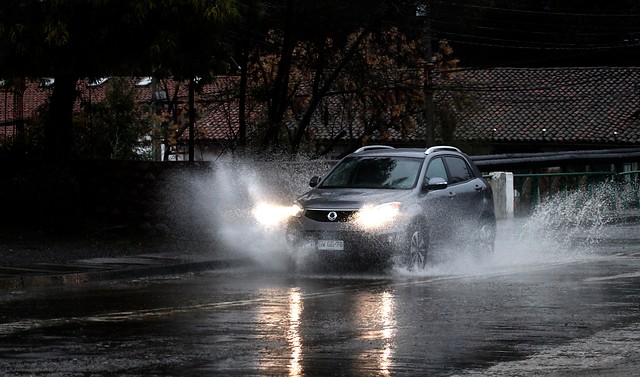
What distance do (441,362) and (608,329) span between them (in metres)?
2.55

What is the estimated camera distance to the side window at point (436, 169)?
2020cm

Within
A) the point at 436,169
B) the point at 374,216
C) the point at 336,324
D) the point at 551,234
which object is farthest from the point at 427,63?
the point at 336,324

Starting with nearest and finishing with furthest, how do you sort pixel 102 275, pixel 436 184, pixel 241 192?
pixel 102 275
pixel 436 184
pixel 241 192

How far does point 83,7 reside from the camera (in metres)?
23.1

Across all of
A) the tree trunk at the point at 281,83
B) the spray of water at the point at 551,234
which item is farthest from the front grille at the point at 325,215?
the tree trunk at the point at 281,83

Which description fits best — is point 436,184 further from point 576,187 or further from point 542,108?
point 542,108

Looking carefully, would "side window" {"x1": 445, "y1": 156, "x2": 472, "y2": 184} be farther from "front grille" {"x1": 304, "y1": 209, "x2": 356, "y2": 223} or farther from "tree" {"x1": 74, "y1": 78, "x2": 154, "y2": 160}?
"tree" {"x1": 74, "y1": 78, "x2": 154, "y2": 160}

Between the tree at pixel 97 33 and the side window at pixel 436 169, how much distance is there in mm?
4847

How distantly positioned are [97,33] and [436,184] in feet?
22.7

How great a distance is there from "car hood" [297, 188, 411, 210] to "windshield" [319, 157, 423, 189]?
0.40 meters

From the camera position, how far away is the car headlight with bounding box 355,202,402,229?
1858 cm

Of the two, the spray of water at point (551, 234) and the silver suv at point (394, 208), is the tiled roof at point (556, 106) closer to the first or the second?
the spray of water at point (551, 234)

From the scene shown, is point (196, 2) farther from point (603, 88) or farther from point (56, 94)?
point (603, 88)

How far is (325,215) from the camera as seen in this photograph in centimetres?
1884
